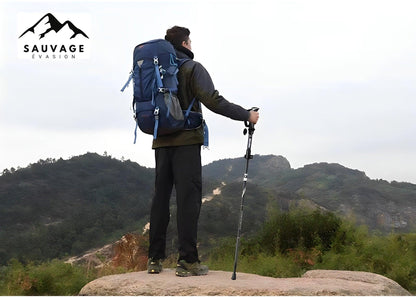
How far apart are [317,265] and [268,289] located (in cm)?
449

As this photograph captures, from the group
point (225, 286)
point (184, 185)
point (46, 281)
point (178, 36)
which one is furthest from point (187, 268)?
point (46, 281)

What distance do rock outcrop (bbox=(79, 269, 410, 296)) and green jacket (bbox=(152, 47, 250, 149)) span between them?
1513 mm

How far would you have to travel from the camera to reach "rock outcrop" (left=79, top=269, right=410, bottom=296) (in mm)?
5223

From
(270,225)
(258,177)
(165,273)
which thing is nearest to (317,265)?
(270,225)

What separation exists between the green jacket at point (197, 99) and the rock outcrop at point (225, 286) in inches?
59.6

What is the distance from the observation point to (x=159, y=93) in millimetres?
5797

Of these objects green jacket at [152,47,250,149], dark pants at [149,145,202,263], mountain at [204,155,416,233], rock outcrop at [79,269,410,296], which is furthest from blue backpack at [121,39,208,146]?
mountain at [204,155,416,233]

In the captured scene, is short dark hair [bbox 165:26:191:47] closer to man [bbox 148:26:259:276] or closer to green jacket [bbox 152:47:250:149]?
man [bbox 148:26:259:276]

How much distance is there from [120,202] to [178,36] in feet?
142

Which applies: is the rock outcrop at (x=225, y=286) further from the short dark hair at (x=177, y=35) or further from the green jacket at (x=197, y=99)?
the short dark hair at (x=177, y=35)

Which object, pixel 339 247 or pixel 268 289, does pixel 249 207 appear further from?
pixel 268 289

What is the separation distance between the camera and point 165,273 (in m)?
6.38

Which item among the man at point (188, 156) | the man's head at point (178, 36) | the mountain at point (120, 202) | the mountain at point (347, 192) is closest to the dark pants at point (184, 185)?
the man at point (188, 156)

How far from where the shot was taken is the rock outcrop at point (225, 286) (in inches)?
206
